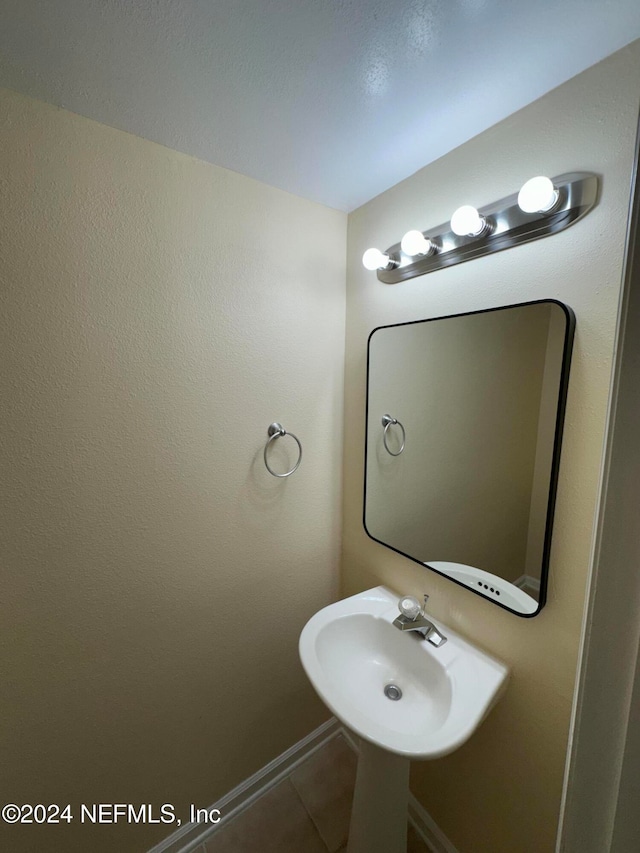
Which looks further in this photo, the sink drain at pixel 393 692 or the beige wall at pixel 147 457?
the sink drain at pixel 393 692

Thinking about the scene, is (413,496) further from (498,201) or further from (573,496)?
(498,201)

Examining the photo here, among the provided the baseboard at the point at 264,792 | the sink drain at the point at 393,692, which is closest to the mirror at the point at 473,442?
the sink drain at the point at 393,692

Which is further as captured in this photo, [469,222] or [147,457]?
[147,457]

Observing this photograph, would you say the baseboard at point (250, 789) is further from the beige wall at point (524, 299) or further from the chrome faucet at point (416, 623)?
the chrome faucet at point (416, 623)

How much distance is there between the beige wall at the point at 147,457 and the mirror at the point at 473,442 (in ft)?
0.94

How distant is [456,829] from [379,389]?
60.2 inches

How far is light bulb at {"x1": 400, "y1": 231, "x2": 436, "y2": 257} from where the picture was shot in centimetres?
103

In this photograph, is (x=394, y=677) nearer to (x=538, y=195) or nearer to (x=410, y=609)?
(x=410, y=609)

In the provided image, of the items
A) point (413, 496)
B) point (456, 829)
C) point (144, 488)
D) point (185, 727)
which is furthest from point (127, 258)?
point (456, 829)

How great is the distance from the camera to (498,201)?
91 cm

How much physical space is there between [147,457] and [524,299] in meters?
1.15

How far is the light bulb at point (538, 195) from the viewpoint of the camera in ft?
2.49

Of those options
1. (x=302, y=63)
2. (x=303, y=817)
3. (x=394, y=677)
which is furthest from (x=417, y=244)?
(x=303, y=817)

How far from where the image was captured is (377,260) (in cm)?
115
